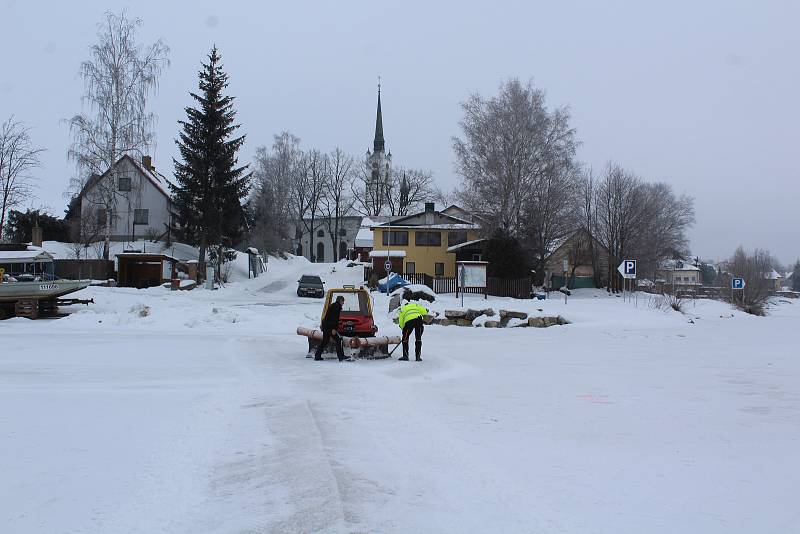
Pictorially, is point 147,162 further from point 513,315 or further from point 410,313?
point 410,313

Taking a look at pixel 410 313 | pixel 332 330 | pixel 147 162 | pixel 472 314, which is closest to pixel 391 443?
pixel 332 330

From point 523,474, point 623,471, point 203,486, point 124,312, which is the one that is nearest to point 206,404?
point 203,486

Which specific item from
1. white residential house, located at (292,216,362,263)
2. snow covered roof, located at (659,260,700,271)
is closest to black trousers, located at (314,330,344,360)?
snow covered roof, located at (659,260,700,271)

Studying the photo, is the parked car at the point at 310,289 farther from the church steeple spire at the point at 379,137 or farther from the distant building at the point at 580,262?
the church steeple spire at the point at 379,137

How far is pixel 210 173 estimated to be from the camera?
47188mm

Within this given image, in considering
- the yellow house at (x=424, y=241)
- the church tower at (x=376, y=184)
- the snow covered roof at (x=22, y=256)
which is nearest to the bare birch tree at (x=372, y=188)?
the church tower at (x=376, y=184)

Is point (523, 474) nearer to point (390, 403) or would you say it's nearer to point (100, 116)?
point (390, 403)

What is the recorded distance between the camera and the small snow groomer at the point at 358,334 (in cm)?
1612

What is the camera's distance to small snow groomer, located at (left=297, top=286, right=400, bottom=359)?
16.1m

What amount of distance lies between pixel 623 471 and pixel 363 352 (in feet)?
33.9

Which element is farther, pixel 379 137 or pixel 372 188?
pixel 379 137

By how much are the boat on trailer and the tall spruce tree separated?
14238 millimetres

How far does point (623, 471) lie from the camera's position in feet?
21.4

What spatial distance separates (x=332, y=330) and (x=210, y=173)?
34.8m
